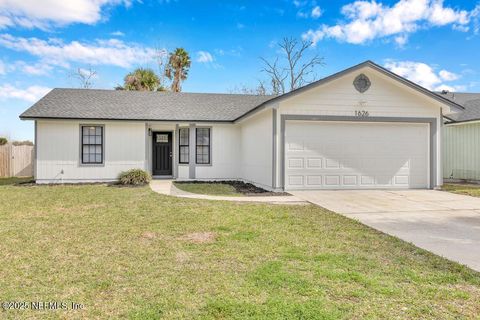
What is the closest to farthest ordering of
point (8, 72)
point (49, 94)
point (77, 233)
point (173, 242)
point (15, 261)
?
point (15, 261) < point (173, 242) < point (77, 233) < point (49, 94) < point (8, 72)

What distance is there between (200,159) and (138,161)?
2.77 metres

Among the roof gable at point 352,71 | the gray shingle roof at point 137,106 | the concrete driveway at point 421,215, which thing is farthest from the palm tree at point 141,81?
the concrete driveway at point 421,215

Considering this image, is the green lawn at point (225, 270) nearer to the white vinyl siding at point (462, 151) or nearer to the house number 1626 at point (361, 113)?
the house number 1626 at point (361, 113)

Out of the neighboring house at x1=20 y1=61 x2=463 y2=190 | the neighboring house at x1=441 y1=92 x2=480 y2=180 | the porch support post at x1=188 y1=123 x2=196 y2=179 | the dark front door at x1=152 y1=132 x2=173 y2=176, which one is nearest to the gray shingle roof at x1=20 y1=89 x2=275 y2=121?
the neighboring house at x1=20 y1=61 x2=463 y2=190

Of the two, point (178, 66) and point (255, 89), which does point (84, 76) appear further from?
point (255, 89)

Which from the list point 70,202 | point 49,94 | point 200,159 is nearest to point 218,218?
point 70,202

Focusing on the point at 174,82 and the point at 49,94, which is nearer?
the point at 49,94

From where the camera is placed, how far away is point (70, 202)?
365 inches

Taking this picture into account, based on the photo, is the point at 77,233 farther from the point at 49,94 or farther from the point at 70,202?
the point at 49,94

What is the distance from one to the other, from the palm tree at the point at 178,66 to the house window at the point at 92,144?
1581cm

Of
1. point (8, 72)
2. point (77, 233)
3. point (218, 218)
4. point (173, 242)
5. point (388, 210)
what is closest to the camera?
point (173, 242)

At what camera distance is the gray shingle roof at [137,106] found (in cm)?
1459

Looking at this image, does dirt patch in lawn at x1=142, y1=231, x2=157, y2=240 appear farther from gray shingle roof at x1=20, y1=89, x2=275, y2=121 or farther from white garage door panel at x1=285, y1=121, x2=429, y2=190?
gray shingle roof at x1=20, y1=89, x2=275, y2=121
